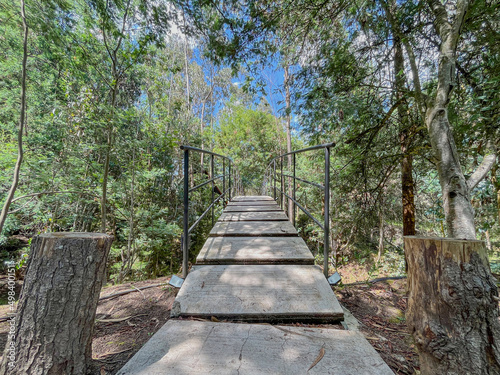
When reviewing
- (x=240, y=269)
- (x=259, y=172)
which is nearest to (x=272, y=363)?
(x=240, y=269)

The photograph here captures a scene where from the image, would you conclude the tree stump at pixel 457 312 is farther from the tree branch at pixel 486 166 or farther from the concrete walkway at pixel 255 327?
the tree branch at pixel 486 166

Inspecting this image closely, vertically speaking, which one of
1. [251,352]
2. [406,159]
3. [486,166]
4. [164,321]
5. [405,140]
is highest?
[405,140]

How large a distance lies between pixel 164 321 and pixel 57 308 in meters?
0.81

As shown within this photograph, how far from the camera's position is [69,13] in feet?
11.7

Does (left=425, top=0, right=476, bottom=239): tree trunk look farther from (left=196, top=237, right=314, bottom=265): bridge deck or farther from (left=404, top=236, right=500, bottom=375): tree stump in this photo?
(left=404, top=236, right=500, bottom=375): tree stump

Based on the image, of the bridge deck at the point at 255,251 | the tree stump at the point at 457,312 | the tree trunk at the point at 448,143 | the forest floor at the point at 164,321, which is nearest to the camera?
the tree stump at the point at 457,312

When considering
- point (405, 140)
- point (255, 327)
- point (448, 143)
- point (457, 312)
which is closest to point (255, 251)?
point (255, 327)

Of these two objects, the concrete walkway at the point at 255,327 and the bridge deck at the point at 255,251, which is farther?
the bridge deck at the point at 255,251

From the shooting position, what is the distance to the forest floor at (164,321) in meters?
1.06

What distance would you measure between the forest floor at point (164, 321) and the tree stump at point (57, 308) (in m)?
0.17

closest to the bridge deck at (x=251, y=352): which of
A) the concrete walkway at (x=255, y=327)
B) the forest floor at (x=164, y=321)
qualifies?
the concrete walkway at (x=255, y=327)

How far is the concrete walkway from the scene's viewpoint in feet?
2.64

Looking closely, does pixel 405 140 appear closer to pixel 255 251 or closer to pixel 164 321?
pixel 255 251

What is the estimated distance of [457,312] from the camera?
77 cm
